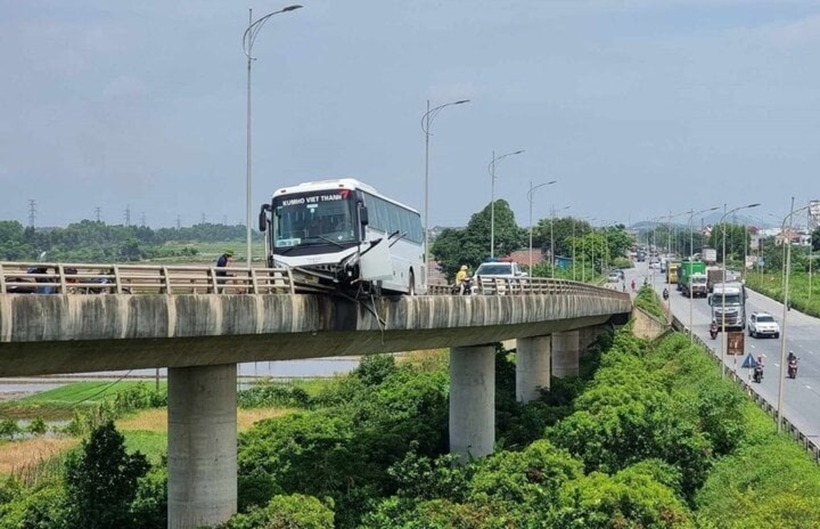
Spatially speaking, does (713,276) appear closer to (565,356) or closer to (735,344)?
(565,356)

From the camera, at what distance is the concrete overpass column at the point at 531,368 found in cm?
5316

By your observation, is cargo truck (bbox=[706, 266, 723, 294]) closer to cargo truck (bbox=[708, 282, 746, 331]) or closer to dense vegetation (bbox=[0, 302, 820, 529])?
cargo truck (bbox=[708, 282, 746, 331])

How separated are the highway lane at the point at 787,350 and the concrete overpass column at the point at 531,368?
31.8 feet

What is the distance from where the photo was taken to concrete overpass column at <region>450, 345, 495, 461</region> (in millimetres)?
41500

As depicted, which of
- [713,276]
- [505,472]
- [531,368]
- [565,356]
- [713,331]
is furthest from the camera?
[713,276]

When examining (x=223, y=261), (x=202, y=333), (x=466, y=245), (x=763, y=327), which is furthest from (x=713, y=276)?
(x=202, y=333)

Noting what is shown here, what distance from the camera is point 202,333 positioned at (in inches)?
934

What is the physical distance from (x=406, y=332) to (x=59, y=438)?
30.7 metres

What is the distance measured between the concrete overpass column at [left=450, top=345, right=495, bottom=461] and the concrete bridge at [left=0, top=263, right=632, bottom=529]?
228cm

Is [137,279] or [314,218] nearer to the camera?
[137,279]

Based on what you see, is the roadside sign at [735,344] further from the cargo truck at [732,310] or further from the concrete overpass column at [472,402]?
the cargo truck at [732,310]

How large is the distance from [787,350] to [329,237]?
51791 mm

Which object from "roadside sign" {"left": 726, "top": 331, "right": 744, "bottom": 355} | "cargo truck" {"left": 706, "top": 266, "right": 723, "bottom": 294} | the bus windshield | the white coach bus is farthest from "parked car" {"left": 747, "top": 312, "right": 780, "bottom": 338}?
the bus windshield

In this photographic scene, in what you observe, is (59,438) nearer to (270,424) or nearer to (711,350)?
(270,424)
